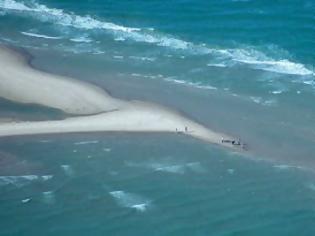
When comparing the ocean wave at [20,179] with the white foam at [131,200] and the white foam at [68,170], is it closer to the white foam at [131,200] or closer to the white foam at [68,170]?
the white foam at [68,170]

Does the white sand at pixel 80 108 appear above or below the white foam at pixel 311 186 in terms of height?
above

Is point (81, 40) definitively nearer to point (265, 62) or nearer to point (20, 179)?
point (265, 62)

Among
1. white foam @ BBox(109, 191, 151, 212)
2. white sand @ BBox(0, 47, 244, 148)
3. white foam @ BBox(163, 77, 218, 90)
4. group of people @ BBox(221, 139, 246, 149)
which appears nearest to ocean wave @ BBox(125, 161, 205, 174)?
white foam @ BBox(109, 191, 151, 212)

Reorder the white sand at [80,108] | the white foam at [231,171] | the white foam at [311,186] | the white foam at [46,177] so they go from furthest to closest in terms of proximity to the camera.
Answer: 1. the white sand at [80,108]
2. the white foam at [231,171]
3. the white foam at [311,186]
4. the white foam at [46,177]

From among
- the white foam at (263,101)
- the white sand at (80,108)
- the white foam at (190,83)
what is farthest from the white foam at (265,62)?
the white sand at (80,108)

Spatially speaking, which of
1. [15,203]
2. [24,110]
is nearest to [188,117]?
[24,110]

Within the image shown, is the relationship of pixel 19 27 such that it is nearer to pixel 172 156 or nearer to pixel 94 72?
pixel 94 72
